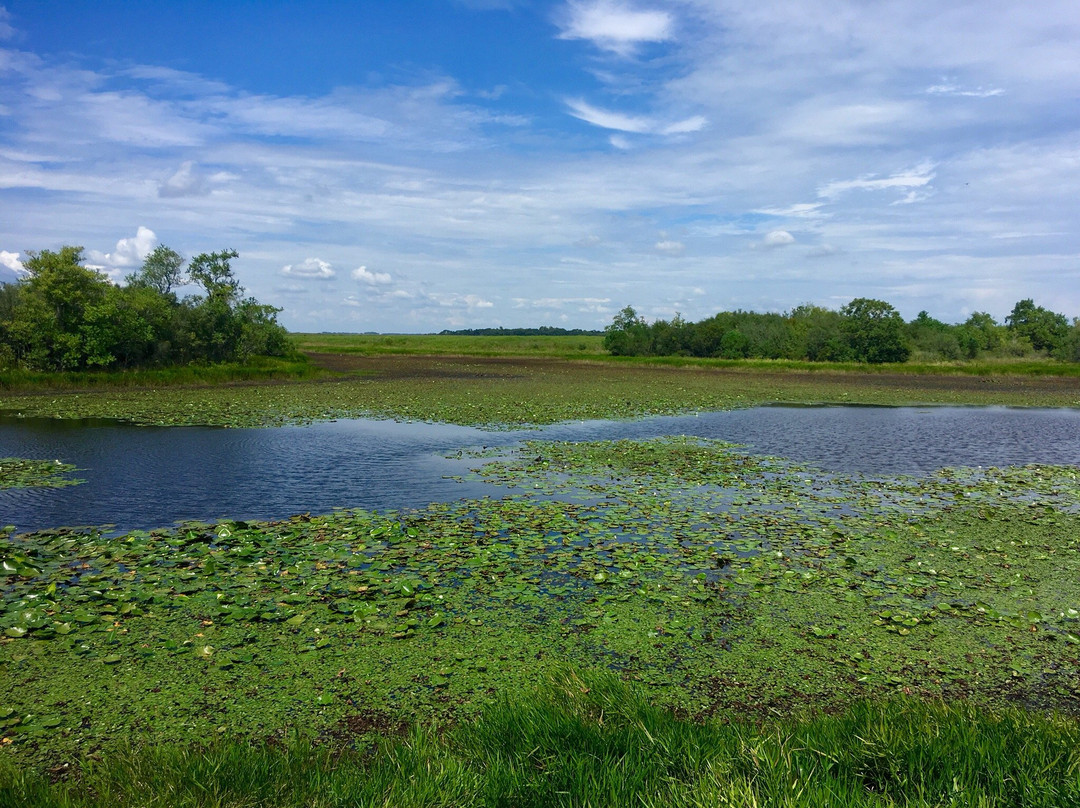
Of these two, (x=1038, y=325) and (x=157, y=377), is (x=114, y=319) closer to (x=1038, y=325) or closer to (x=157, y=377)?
(x=157, y=377)

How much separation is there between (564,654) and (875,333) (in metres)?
75.2

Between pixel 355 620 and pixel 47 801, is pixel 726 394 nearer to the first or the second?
pixel 355 620

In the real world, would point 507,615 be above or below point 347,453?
below

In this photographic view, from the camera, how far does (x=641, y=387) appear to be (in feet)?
147

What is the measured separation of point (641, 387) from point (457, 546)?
35.7 metres

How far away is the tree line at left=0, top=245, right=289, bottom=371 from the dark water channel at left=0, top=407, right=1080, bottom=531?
13.2 meters

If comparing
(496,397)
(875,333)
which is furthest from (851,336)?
(496,397)

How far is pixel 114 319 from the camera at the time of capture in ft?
121

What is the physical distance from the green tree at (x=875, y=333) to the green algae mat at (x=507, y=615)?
213ft

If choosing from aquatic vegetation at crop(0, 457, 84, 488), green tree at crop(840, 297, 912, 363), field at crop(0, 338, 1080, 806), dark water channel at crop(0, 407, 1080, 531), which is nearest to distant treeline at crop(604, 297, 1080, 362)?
green tree at crop(840, 297, 912, 363)

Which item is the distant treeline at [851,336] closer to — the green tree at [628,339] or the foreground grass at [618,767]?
the green tree at [628,339]

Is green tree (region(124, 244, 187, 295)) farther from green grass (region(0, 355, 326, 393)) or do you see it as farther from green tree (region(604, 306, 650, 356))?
green tree (region(604, 306, 650, 356))

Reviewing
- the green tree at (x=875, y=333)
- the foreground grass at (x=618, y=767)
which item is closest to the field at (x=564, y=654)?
the foreground grass at (x=618, y=767)

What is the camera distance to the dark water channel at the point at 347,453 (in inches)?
509
